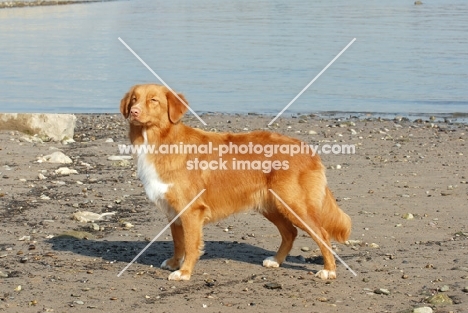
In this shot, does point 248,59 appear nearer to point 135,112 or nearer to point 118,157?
point 118,157

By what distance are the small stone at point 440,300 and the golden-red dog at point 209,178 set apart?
1.00m

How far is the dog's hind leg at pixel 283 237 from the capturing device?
742 centimetres

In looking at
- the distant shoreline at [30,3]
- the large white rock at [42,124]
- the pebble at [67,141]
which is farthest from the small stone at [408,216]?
the distant shoreline at [30,3]

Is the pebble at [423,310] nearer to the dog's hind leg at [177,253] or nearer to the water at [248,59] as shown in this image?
the dog's hind leg at [177,253]

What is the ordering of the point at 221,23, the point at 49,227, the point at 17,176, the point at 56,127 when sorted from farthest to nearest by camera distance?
1. the point at 221,23
2. the point at 56,127
3. the point at 17,176
4. the point at 49,227

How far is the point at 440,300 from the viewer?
6.19 metres

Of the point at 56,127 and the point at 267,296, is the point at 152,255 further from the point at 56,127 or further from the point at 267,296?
the point at 56,127

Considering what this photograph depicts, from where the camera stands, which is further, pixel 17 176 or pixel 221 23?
pixel 221 23

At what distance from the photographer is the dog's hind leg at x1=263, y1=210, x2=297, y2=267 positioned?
7420mm

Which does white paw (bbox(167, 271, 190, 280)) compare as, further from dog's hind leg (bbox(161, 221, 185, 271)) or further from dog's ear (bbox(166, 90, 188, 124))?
dog's ear (bbox(166, 90, 188, 124))

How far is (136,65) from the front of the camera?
26828 millimetres

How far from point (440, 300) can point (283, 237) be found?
1766 mm

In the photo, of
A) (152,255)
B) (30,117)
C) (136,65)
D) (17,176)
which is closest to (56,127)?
(30,117)

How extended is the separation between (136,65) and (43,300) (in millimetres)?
21017
